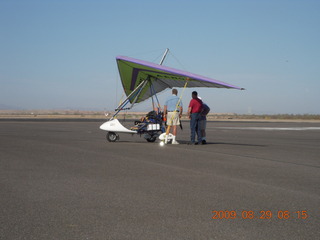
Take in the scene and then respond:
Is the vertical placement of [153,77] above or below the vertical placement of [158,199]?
above

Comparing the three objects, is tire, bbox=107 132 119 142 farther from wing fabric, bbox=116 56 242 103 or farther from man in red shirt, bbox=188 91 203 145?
man in red shirt, bbox=188 91 203 145

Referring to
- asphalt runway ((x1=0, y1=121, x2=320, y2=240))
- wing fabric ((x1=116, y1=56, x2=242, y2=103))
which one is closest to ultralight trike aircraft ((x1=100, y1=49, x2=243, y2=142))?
wing fabric ((x1=116, y1=56, x2=242, y2=103))

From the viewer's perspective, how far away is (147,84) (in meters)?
16.3

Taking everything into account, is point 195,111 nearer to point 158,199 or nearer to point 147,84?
point 147,84

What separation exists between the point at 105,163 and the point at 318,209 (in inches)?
203

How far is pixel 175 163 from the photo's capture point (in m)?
9.44

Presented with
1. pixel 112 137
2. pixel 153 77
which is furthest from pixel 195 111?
pixel 112 137

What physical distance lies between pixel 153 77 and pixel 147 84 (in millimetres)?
422

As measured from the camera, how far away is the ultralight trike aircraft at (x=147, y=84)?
556 inches

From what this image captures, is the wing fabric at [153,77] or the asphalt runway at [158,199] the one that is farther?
the wing fabric at [153,77]

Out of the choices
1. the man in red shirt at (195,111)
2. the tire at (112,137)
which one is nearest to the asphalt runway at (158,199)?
the man in red shirt at (195,111)

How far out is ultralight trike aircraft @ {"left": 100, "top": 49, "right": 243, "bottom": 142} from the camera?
14117 mm

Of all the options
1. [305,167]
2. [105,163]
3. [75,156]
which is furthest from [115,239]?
[75,156]

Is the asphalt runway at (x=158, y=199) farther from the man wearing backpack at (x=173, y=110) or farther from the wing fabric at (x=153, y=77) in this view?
the man wearing backpack at (x=173, y=110)
